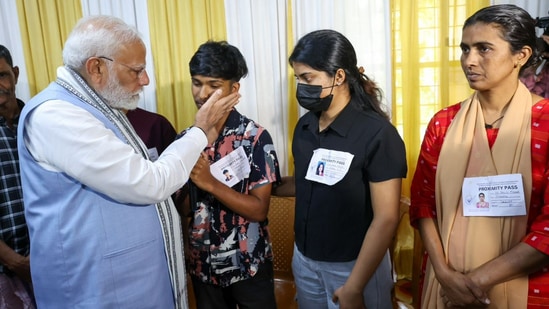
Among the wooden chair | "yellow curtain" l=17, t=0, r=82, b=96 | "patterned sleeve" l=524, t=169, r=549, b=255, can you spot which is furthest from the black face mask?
"yellow curtain" l=17, t=0, r=82, b=96

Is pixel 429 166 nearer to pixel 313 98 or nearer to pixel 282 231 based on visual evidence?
pixel 313 98

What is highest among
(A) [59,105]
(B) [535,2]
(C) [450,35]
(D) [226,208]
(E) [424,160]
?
(B) [535,2]

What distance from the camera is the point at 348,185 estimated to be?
1.34 m

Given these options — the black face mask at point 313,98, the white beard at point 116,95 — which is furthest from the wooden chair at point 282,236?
the white beard at point 116,95

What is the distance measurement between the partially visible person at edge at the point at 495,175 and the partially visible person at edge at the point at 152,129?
153 cm

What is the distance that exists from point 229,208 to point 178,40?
1574 millimetres

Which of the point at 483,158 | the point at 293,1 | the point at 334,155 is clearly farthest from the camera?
the point at 293,1

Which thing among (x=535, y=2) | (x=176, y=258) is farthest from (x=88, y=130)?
(x=535, y=2)

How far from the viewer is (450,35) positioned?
2.29m

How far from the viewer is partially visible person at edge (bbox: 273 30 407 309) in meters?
1.29

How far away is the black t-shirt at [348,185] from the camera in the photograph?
129 centimetres

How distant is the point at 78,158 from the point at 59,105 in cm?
19

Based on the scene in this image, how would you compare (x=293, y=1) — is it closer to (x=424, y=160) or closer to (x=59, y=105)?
(x=424, y=160)

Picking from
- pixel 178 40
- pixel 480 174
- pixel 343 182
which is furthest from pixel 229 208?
pixel 178 40
